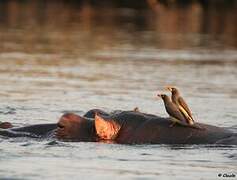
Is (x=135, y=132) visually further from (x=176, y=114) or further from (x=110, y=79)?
(x=110, y=79)

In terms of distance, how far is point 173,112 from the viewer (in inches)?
463

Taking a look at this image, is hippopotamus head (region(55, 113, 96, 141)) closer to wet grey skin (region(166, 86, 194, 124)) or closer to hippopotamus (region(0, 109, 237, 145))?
hippopotamus (region(0, 109, 237, 145))

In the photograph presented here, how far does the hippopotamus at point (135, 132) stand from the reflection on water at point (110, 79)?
0.19 meters

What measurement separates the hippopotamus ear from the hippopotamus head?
0.11 metres

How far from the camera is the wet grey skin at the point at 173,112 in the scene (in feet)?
38.5

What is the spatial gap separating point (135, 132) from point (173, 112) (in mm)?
544

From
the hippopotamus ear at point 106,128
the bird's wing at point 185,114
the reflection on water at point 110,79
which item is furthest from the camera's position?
the bird's wing at point 185,114

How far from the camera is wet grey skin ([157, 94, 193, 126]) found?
1174 centimetres

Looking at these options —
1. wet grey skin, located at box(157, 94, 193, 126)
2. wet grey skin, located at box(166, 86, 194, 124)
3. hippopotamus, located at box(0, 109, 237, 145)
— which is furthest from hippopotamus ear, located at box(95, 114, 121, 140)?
wet grey skin, located at box(166, 86, 194, 124)

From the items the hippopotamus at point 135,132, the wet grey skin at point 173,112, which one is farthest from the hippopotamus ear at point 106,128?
the wet grey skin at point 173,112

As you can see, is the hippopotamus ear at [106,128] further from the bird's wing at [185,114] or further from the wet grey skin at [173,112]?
the bird's wing at [185,114]

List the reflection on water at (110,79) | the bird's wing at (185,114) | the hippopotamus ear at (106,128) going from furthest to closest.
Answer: the bird's wing at (185,114), the hippopotamus ear at (106,128), the reflection on water at (110,79)

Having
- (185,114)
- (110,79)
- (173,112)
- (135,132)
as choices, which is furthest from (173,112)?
(110,79)

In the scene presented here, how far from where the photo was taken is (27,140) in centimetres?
1188
